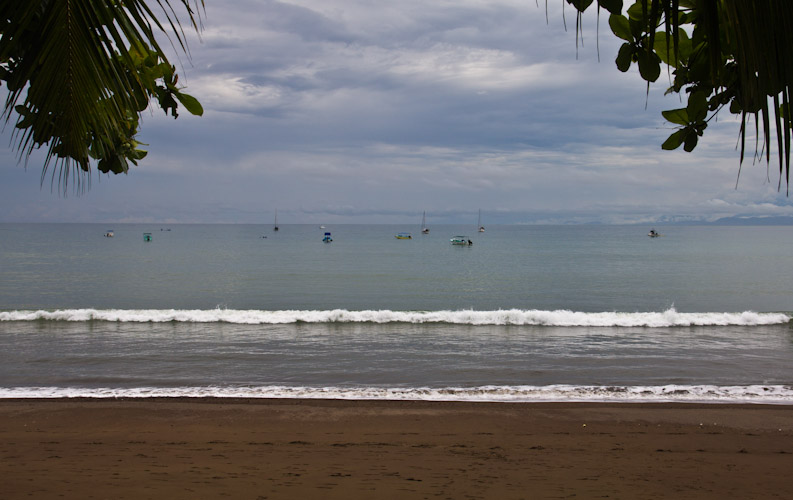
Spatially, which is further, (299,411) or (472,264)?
(472,264)

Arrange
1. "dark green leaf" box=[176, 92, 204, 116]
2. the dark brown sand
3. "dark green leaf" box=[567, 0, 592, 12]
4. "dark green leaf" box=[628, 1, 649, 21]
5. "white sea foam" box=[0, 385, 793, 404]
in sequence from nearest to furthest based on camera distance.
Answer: "dark green leaf" box=[567, 0, 592, 12] < "dark green leaf" box=[628, 1, 649, 21] < "dark green leaf" box=[176, 92, 204, 116] < the dark brown sand < "white sea foam" box=[0, 385, 793, 404]

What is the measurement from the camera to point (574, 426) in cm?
700

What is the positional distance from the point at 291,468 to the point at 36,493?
7.44 ft

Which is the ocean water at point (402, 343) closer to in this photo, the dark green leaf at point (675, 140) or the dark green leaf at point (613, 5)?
the dark green leaf at point (675, 140)

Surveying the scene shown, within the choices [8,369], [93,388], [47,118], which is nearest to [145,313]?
[8,369]

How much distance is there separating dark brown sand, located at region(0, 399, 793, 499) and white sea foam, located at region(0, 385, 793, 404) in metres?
0.44

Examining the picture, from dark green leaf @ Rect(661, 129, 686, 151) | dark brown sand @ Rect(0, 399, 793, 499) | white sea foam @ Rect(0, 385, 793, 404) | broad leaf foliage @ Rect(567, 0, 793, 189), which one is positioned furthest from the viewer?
white sea foam @ Rect(0, 385, 793, 404)

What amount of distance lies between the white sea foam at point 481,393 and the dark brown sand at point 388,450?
438mm

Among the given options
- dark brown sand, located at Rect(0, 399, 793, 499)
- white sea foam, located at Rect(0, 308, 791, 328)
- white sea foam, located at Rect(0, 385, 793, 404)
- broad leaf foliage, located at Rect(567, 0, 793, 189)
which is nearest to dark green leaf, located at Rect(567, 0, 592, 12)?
broad leaf foliage, located at Rect(567, 0, 793, 189)

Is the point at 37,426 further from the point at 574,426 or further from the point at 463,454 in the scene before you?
the point at 574,426

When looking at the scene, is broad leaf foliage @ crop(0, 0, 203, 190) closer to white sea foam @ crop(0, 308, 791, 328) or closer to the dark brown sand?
the dark brown sand

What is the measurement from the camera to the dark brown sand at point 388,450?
205 inches

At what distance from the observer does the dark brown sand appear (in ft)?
17.1

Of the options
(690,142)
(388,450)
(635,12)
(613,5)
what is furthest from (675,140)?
(388,450)
